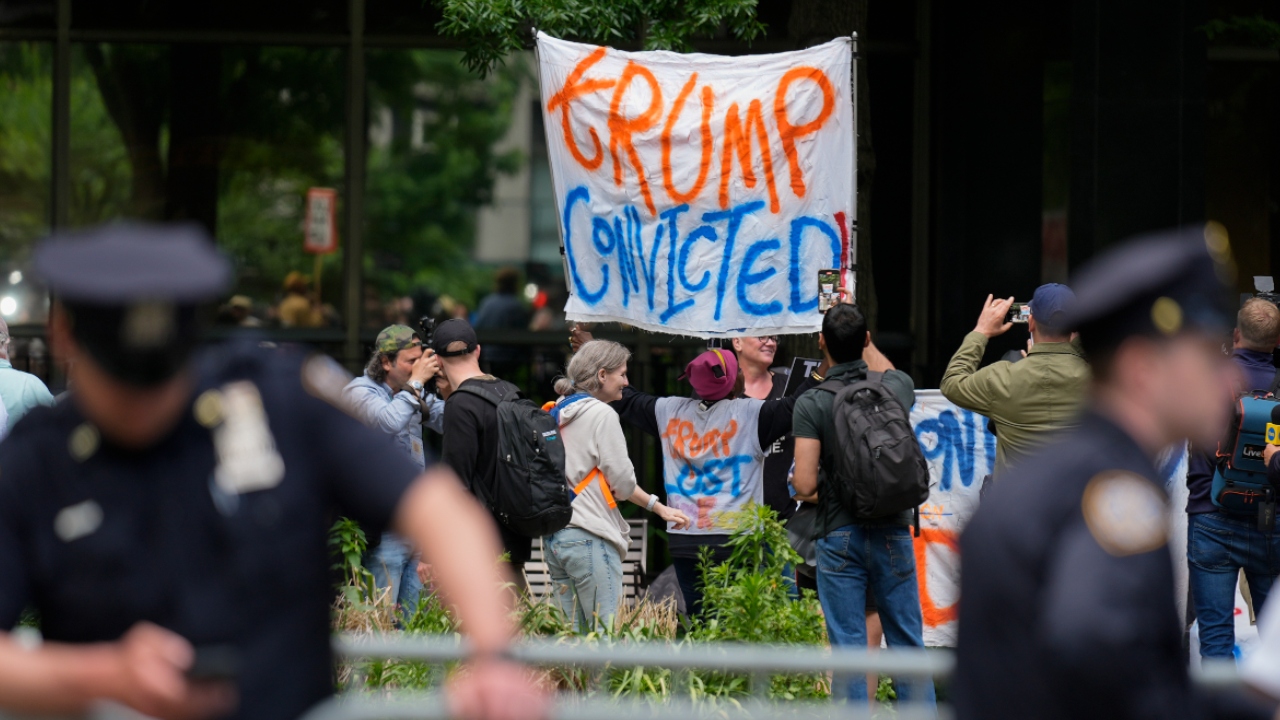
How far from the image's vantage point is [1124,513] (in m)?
1.87

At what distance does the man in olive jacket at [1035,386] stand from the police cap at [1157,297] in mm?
3717

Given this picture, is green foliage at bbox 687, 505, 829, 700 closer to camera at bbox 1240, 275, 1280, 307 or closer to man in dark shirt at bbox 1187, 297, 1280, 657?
man in dark shirt at bbox 1187, 297, 1280, 657

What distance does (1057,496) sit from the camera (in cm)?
Result: 193

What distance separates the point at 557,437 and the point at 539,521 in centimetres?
39

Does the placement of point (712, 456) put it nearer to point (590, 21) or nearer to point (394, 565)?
point (394, 565)

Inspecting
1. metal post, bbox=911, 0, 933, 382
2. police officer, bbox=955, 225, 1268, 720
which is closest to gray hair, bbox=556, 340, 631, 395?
police officer, bbox=955, 225, 1268, 720

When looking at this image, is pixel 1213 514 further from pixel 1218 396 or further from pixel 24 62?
pixel 24 62

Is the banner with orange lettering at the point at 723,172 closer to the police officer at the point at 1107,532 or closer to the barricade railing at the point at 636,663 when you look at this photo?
the barricade railing at the point at 636,663

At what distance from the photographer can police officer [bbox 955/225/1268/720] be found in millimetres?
4959

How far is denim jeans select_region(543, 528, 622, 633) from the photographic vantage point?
6.49 metres

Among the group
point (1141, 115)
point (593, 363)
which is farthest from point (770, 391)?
point (1141, 115)

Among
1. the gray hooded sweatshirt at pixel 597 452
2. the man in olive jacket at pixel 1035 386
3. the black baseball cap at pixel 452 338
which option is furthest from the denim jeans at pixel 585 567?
the man in olive jacket at pixel 1035 386

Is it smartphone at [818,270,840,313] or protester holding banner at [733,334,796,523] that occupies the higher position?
smartphone at [818,270,840,313]

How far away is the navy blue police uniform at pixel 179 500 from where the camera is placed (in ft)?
6.28
